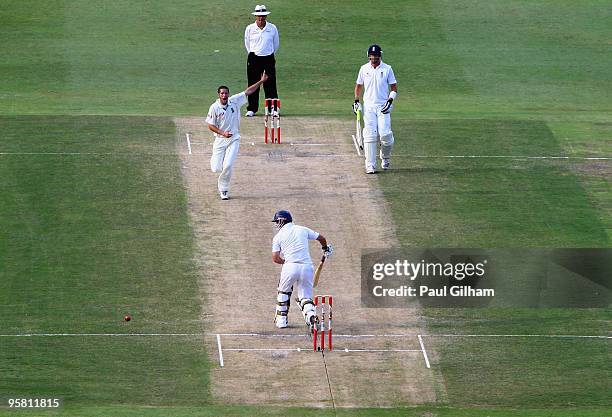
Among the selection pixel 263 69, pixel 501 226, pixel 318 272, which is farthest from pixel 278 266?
pixel 263 69

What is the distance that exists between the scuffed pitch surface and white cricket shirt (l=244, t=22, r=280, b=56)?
1.65 m

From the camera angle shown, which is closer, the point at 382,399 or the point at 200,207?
the point at 382,399

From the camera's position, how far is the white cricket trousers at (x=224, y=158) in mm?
29625

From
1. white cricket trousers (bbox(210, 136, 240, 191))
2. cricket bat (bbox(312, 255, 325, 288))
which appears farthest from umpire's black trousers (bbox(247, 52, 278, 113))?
cricket bat (bbox(312, 255, 325, 288))

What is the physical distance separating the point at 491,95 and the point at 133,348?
16.3 metres

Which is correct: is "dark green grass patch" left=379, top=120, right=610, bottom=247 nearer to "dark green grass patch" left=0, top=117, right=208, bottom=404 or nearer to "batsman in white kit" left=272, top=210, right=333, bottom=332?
"batsman in white kit" left=272, top=210, right=333, bottom=332

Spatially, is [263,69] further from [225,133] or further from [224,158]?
[225,133]

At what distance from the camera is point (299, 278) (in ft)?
80.1

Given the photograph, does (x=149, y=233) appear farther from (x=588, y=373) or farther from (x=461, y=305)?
(x=588, y=373)

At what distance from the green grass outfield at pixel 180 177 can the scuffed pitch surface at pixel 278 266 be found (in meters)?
0.38

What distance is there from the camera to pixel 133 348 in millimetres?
24297

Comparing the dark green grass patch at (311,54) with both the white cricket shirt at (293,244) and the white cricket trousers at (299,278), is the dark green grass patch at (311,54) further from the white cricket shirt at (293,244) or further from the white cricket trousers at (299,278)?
the white cricket trousers at (299,278)

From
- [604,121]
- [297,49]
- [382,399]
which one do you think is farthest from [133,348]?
[297,49]

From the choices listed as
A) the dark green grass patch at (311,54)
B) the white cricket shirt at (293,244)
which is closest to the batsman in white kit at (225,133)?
the white cricket shirt at (293,244)
